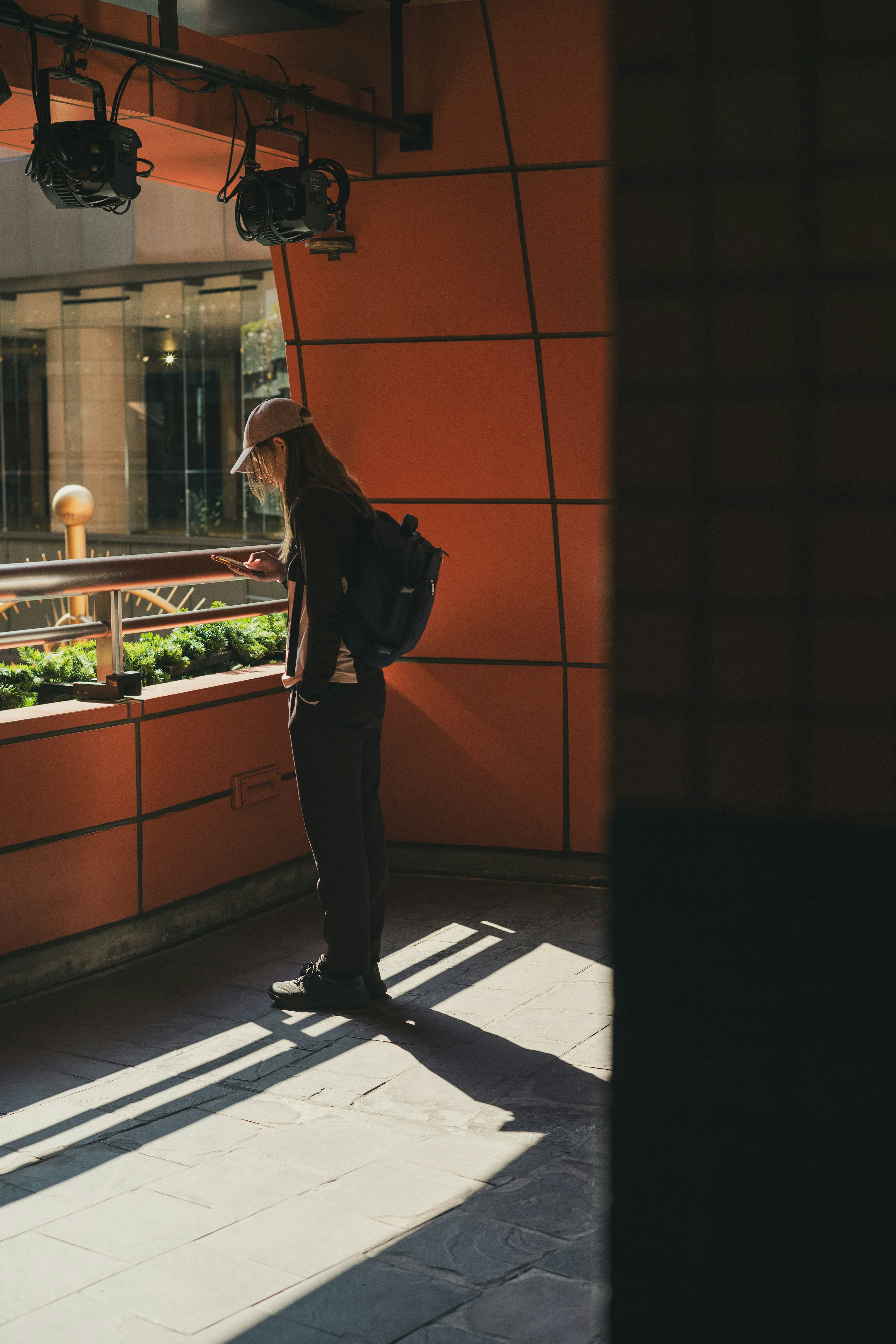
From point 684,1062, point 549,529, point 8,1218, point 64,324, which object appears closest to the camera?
point 684,1062

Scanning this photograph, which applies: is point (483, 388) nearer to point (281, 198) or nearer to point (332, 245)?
point (332, 245)

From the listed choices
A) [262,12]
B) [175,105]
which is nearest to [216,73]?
[175,105]

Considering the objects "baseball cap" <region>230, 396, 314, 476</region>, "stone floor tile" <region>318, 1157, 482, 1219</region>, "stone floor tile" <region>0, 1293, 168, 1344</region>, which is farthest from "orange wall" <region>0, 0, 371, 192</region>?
"stone floor tile" <region>0, 1293, 168, 1344</region>

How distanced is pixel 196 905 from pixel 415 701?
67.9 inches

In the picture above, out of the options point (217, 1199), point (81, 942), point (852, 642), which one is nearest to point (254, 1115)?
point (217, 1199)

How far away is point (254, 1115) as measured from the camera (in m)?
3.89

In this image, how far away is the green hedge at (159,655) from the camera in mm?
5391

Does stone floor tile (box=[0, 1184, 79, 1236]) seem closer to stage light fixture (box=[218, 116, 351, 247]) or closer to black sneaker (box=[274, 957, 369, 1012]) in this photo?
black sneaker (box=[274, 957, 369, 1012])

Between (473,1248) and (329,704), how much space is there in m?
2.01

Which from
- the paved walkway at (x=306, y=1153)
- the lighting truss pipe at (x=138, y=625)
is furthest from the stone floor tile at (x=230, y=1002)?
the lighting truss pipe at (x=138, y=625)

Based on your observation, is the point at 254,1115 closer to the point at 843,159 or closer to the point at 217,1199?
the point at 217,1199

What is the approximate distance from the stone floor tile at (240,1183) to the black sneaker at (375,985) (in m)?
1.30

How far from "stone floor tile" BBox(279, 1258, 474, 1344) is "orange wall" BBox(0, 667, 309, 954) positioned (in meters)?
2.38

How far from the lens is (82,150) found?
15.9 feet
